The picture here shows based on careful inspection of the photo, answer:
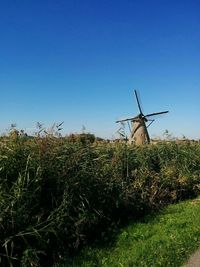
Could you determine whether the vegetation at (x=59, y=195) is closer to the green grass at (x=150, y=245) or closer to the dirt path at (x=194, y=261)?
the green grass at (x=150, y=245)

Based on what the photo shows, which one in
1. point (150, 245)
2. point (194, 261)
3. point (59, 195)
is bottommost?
point (194, 261)

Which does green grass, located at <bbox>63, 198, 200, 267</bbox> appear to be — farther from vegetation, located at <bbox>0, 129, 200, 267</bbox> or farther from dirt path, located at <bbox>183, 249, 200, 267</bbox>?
vegetation, located at <bbox>0, 129, 200, 267</bbox>

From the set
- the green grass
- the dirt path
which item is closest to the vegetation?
the green grass

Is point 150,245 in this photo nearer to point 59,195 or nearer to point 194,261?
point 194,261

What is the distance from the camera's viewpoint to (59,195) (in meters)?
10.3

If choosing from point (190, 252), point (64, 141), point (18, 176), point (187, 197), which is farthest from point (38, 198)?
point (187, 197)

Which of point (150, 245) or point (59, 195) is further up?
point (59, 195)

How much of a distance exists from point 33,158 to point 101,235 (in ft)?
9.08

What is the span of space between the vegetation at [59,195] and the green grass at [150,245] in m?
0.54

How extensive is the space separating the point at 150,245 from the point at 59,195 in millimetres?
2270

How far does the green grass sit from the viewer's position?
9180mm

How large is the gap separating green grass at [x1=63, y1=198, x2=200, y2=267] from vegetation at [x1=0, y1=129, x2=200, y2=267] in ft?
1.77

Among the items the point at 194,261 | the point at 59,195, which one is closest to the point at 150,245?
the point at 194,261

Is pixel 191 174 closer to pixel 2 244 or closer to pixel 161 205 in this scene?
pixel 161 205
